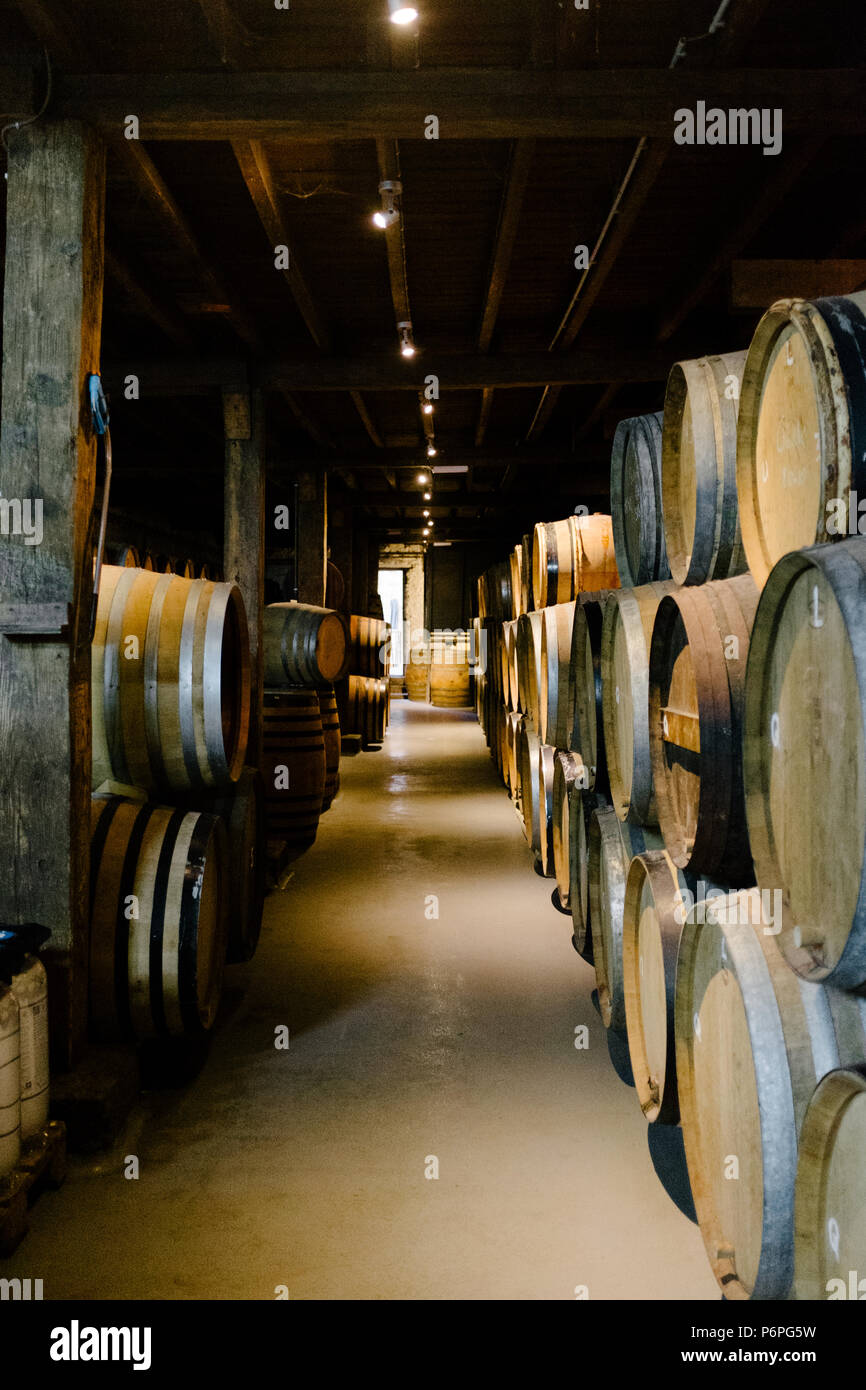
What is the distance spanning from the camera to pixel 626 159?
14.8 feet

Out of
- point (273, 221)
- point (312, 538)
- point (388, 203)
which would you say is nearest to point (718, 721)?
point (388, 203)

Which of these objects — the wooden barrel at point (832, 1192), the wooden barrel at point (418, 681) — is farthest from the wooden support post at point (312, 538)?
the wooden barrel at point (418, 681)

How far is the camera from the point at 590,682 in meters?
3.86

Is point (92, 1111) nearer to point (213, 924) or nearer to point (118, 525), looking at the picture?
point (213, 924)

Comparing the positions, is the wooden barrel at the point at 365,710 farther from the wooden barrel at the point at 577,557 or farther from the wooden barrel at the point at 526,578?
the wooden barrel at the point at 577,557

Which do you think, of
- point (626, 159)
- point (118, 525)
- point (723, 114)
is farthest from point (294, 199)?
point (118, 525)

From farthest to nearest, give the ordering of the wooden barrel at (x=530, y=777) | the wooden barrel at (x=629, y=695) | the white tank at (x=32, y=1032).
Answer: the wooden barrel at (x=530, y=777) < the wooden barrel at (x=629, y=695) < the white tank at (x=32, y=1032)

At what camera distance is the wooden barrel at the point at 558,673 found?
17.7 feet

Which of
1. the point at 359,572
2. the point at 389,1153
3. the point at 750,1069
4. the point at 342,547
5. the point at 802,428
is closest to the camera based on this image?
the point at 750,1069

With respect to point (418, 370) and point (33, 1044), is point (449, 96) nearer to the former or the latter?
point (33, 1044)

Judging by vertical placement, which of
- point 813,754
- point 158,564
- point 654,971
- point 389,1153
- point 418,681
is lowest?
point 389,1153

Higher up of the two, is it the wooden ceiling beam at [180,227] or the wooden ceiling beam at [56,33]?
the wooden ceiling beam at [180,227]

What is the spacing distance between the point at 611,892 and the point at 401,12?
118 inches

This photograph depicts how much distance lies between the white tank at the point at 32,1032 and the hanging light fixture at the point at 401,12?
3.08 m
